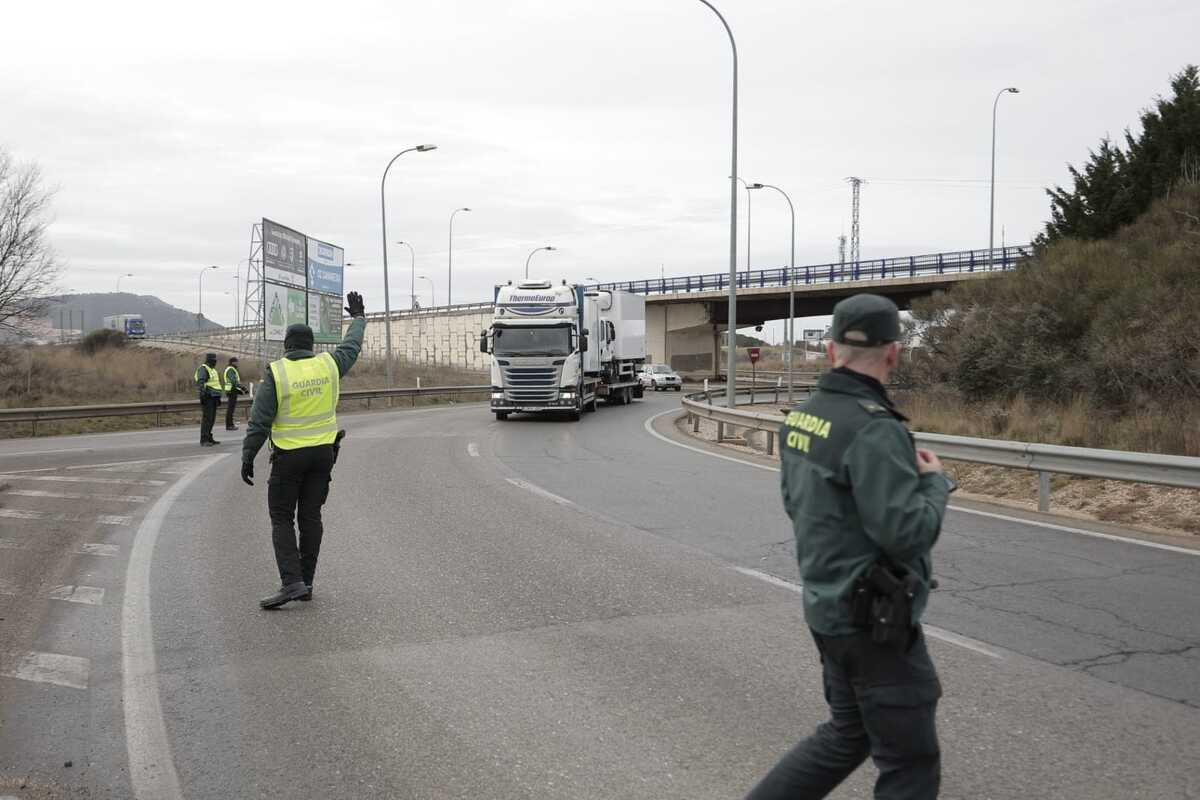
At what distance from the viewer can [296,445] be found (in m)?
6.66

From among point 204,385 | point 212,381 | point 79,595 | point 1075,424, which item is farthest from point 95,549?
point 1075,424

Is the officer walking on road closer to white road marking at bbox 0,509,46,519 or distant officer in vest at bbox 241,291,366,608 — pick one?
distant officer in vest at bbox 241,291,366,608

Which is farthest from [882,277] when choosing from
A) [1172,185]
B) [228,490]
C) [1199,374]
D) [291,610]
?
[291,610]

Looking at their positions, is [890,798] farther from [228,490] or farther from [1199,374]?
[1199,374]

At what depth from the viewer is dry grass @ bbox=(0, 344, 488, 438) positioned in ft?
86.8

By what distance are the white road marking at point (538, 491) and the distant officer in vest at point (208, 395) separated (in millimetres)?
8241

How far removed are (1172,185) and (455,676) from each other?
28.0 m

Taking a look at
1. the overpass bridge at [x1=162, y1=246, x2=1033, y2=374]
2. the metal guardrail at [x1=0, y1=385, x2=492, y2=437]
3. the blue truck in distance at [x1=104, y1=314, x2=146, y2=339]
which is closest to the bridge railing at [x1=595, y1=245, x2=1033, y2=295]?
the overpass bridge at [x1=162, y1=246, x2=1033, y2=374]

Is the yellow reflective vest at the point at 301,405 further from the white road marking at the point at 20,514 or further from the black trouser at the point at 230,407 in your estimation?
the black trouser at the point at 230,407

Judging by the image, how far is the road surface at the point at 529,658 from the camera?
13.2 feet

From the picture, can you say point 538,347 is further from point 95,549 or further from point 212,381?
point 95,549

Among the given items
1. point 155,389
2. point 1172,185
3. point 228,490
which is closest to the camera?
point 228,490

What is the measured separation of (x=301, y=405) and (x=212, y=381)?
1414 cm

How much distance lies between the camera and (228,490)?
1258 cm
